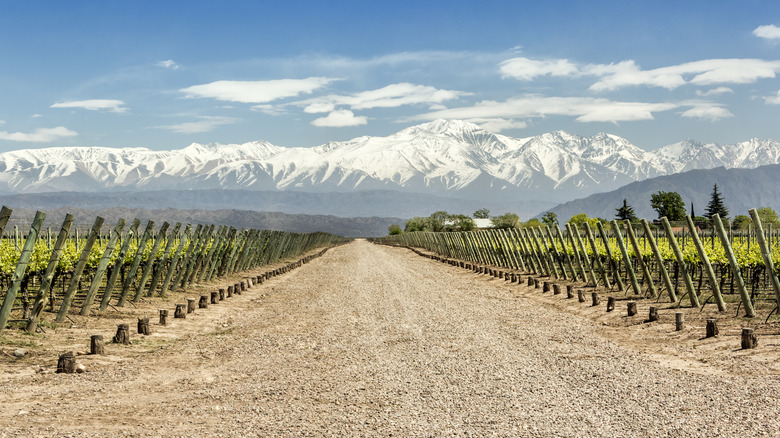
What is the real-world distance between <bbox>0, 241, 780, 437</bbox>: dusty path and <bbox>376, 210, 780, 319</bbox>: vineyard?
3.79 meters

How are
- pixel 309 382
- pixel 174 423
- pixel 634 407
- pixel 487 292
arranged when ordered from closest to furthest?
pixel 174 423 → pixel 634 407 → pixel 309 382 → pixel 487 292

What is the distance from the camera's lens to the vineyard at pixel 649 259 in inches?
632

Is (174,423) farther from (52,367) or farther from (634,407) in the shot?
(634,407)

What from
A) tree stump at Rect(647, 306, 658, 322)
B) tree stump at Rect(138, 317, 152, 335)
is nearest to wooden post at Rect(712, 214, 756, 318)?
tree stump at Rect(647, 306, 658, 322)

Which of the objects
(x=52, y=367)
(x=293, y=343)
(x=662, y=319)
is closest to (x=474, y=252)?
(x=662, y=319)

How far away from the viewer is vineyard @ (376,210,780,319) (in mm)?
16047

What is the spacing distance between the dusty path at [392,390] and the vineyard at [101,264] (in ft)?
9.31

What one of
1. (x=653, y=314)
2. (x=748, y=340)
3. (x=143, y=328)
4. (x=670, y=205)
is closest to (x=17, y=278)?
(x=143, y=328)

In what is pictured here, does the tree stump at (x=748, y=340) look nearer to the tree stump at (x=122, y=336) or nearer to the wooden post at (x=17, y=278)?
the tree stump at (x=122, y=336)

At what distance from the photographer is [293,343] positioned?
12.9 meters

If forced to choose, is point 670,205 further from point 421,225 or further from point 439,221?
point 421,225

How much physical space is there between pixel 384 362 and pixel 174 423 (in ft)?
13.0

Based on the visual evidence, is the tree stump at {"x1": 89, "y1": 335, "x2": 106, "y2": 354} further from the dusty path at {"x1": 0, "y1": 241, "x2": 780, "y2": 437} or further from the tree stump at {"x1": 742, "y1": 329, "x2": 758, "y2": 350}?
the tree stump at {"x1": 742, "y1": 329, "x2": 758, "y2": 350}

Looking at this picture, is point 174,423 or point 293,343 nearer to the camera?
point 174,423
